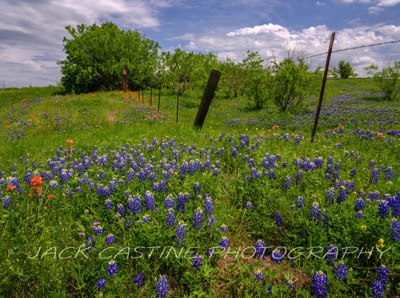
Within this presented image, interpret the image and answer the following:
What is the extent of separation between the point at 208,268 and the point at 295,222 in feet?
→ 4.54

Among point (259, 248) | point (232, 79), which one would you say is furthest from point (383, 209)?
point (232, 79)

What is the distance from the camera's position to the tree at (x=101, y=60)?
37062 millimetres

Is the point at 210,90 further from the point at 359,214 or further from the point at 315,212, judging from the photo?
the point at 359,214

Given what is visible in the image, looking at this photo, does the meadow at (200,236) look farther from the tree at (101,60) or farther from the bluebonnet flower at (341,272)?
the tree at (101,60)

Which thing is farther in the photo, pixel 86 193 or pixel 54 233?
pixel 86 193

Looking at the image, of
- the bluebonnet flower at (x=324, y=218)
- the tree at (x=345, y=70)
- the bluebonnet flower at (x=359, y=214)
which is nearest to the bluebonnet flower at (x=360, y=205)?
the bluebonnet flower at (x=359, y=214)

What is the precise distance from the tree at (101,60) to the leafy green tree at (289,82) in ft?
69.6

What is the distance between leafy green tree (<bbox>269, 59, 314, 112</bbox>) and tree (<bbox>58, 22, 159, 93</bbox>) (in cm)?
2122

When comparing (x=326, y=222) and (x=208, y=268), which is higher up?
(x=326, y=222)

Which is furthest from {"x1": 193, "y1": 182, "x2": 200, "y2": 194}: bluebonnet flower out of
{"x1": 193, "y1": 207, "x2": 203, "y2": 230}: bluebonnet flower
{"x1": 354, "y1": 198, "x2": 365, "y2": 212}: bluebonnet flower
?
{"x1": 354, "y1": 198, "x2": 365, "y2": 212}: bluebonnet flower

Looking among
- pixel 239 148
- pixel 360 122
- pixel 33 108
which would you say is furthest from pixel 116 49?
pixel 239 148

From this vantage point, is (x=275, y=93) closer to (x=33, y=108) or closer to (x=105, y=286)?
(x=33, y=108)

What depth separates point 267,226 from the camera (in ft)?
13.0

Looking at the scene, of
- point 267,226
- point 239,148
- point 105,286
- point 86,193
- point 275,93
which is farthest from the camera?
point 275,93
